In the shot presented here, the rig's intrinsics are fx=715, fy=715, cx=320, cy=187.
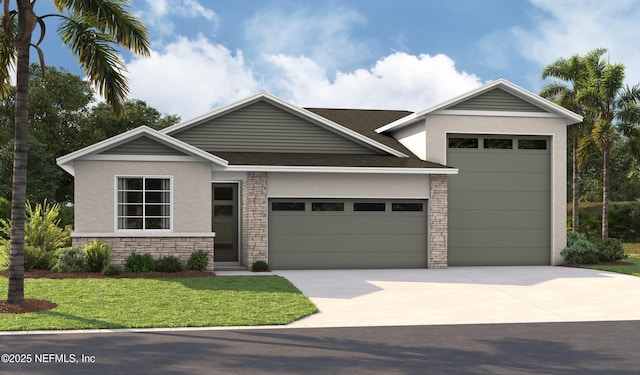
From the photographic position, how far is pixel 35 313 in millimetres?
12461

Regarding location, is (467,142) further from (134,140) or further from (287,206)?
(134,140)

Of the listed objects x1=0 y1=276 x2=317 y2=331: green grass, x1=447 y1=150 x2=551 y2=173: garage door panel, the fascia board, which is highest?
x1=447 y1=150 x2=551 y2=173: garage door panel

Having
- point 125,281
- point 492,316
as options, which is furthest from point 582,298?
point 125,281

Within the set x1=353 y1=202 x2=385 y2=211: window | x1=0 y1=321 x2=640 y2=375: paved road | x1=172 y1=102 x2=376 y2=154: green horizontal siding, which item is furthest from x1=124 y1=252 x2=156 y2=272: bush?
x1=0 y1=321 x2=640 y2=375: paved road

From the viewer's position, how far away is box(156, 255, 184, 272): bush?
1923 cm

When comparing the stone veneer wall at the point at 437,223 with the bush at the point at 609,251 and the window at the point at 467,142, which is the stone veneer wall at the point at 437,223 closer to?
the window at the point at 467,142

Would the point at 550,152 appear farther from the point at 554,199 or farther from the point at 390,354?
the point at 390,354

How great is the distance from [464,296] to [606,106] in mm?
21693

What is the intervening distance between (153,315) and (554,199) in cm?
1563

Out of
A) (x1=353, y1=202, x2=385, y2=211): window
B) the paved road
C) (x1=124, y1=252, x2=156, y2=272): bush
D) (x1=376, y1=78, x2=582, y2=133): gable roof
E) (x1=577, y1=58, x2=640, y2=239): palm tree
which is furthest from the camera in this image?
(x1=577, y1=58, x2=640, y2=239): palm tree

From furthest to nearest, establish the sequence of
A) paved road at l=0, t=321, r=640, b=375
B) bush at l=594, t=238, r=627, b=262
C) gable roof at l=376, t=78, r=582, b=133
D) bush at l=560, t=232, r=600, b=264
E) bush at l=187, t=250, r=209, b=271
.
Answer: bush at l=594, t=238, r=627, b=262, bush at l=560, t=232, r=600, b=264, gable roof at l=376, t=78, r=582, b=133, bush at l=187, t=250, r=209, b=271, paved road at l=0, t=321, r=640, b=375

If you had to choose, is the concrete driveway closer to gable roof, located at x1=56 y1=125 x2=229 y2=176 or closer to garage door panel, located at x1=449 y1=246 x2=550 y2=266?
garage door panel, located at x1=449 y1=246 x2=550 y2=266

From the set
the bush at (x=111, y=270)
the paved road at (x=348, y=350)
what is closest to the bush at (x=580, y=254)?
the paved road at (x=348, y=350)

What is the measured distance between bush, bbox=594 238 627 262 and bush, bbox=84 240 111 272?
16.0 meters
